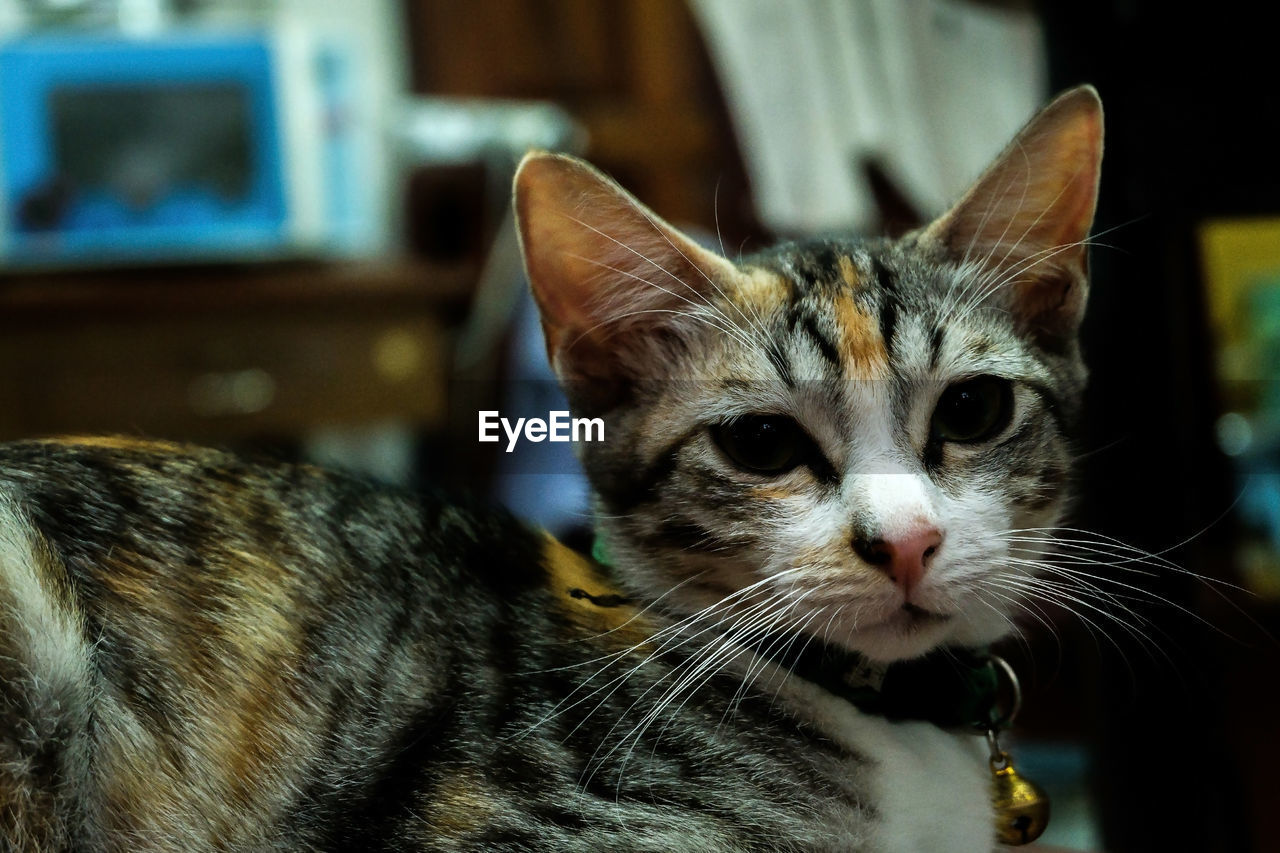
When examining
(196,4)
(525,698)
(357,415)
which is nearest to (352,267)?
(357,415)

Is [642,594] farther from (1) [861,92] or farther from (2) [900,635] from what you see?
(1) [861,92]

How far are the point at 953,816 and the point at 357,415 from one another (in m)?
1.48

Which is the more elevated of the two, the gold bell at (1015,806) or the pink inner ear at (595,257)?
the pink inner ear at (595,257)

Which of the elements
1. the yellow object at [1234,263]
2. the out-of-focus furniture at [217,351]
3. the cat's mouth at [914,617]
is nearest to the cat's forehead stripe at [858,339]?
the cat's mouth at [914,617]

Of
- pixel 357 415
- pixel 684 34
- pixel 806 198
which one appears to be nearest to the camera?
pixel 806 198

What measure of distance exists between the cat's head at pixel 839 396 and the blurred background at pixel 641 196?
0.23 ft

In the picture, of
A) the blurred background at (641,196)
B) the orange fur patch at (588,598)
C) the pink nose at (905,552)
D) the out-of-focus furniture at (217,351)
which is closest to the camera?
the pink nose at (905,552)

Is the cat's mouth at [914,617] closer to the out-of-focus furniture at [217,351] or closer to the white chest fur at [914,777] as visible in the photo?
the white chest fur at [914,777]

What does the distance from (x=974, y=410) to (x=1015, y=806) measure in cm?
23

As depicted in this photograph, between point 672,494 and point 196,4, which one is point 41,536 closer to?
point 672,494

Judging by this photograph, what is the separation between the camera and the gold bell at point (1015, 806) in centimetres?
61

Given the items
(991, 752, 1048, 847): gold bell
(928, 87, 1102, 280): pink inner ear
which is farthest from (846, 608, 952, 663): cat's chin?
(928, 87, 1102, 280): pink inner ear

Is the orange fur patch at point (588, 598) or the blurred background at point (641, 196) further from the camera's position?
the blurred background at point (641, 196)

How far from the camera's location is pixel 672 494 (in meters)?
0.63
